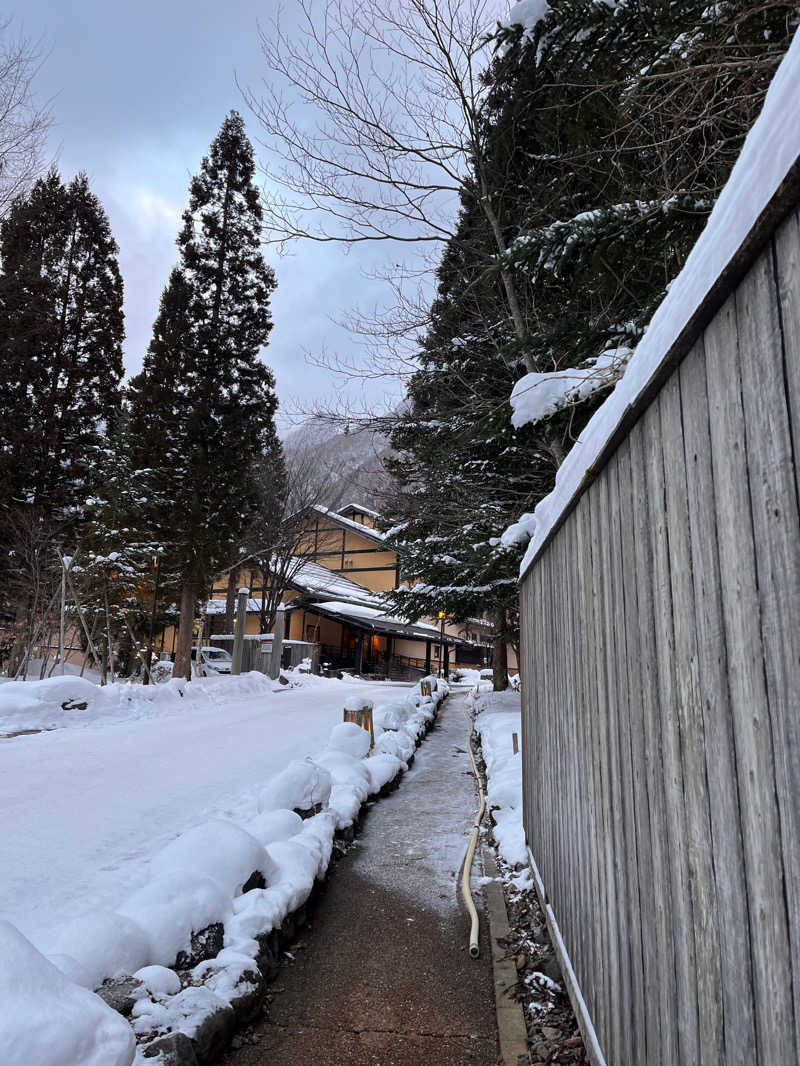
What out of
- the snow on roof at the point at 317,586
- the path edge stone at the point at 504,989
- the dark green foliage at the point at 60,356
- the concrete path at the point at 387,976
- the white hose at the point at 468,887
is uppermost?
the dark green foliage at the point at 60,356

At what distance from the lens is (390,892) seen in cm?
439

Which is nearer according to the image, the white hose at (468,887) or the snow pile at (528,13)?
the white hose at (468,887)

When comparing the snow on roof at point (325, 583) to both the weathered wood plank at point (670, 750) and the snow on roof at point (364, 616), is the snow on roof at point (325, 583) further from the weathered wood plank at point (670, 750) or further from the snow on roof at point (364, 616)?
the weathered wood plank at point (670, 750)

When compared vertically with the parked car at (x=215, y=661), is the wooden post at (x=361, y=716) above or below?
below

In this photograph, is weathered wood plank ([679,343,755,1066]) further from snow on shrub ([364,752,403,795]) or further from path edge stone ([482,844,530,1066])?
snow on shrub ([364,752,403,795])

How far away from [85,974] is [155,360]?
19.8 m

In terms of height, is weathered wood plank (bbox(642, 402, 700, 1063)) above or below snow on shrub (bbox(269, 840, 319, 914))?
above

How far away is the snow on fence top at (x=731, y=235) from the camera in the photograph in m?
0.92

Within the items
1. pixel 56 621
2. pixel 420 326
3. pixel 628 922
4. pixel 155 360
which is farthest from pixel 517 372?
pixel 155 360

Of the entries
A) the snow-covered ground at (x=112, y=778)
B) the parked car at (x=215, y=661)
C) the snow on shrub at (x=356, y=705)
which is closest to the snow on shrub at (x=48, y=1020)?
the snow-covered ground at (x=112, y=778)

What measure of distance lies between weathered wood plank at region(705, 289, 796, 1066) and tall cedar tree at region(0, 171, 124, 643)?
17.1 meters

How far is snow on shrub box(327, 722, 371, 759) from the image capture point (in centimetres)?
732

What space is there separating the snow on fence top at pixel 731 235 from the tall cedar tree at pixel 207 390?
1772cm

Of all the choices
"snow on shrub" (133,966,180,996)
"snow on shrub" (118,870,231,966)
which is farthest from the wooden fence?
"snow on shrub" (118,870,231,966)
